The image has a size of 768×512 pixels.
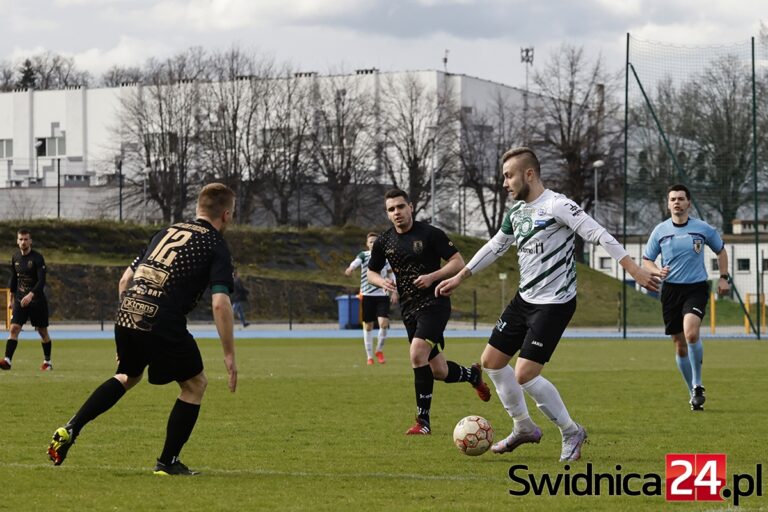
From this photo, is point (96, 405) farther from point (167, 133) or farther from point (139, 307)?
point (167, 133)

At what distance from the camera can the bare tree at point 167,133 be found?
7594 cm

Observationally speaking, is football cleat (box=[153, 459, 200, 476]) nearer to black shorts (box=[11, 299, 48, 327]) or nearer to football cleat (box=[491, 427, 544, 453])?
football cleat (box=[491, 427, 544, 453])

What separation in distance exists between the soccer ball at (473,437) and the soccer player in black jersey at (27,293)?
12.4 metres

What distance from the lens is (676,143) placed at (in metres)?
34.5

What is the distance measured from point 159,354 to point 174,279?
494mm

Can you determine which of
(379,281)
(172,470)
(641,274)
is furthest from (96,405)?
(379,281)

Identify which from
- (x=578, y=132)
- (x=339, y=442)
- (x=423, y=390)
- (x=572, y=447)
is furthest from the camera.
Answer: (x=578, y=132)

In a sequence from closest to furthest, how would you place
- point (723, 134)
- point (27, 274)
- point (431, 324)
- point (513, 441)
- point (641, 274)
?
1. point (641, 274)
2. point (513, 441)
3. point (431, 324)
4. point (27, 274)
5. point (723, 134)

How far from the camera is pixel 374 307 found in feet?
75.7

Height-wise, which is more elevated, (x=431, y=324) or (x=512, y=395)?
(x=431, y=324)

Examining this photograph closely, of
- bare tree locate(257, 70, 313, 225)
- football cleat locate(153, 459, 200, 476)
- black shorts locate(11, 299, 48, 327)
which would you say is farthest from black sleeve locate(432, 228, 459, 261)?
bare tree locate(257, 70, 313, 225)

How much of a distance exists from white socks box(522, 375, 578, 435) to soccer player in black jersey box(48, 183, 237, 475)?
2366 millimetres

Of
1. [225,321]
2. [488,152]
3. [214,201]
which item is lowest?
[225,321]

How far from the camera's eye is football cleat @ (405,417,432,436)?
11.4 m
